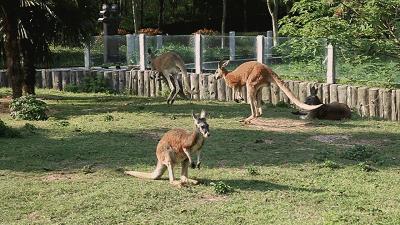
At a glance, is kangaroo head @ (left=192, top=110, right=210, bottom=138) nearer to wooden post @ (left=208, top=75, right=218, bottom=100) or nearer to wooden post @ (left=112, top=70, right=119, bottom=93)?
wooden post @ (left=208, top=75, right=218, bottom=100)

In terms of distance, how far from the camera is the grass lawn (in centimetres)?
699

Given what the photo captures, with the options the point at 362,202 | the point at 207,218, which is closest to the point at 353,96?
the point at 362,202

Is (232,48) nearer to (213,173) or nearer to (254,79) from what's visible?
(254,79)

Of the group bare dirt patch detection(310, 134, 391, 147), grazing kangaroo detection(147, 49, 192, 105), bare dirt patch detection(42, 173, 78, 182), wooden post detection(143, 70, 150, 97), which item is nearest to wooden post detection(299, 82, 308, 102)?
grazing kangaroo detection(147, 49, 192, 105)

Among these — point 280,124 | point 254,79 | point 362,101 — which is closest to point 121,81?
point 254,79

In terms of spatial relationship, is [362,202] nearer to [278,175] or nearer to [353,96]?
[278,175]

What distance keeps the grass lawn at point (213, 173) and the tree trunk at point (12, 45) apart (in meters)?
2.63

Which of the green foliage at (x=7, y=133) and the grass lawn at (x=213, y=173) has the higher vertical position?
the green foliage at (x=7, y=133)

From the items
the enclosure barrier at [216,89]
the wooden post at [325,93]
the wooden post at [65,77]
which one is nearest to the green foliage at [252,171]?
the enclosure barrier at [216,89]

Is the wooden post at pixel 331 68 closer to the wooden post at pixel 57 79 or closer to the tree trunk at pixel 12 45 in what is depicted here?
the tree trunk at pixel 12 45

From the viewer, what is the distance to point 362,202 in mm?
7363

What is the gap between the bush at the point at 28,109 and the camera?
1401 cm

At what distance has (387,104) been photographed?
14.3 meters

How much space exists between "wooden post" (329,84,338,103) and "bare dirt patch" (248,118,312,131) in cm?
218
